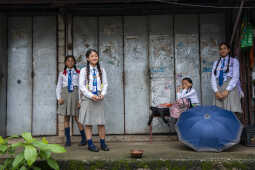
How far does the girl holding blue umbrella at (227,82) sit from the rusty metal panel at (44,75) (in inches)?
140

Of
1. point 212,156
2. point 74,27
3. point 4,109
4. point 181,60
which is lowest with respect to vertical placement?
point 212,156

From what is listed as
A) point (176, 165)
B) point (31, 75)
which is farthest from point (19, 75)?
point (176, 165)

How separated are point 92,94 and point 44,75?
2.13 m

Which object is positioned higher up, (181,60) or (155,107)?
(181,60)

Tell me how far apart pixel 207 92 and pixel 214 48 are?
1015mm

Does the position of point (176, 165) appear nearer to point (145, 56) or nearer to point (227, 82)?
point (227, 82)

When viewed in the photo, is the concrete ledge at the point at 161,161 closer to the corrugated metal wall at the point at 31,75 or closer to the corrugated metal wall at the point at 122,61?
the corrugated metal wall at the point at 122,61

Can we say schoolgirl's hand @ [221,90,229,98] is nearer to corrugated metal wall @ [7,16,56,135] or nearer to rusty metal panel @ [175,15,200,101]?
rusty metal panel @ [175,15,200,101]

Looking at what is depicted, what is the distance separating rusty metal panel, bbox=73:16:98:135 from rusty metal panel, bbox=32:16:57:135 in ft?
1.63

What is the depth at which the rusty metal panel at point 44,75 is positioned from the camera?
254 inches

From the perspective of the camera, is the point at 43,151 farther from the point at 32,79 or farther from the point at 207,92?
the point at 207,92

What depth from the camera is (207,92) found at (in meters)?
6.38

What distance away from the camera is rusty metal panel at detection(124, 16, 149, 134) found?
6.40m

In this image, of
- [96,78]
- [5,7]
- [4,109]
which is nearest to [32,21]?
[5,7]
